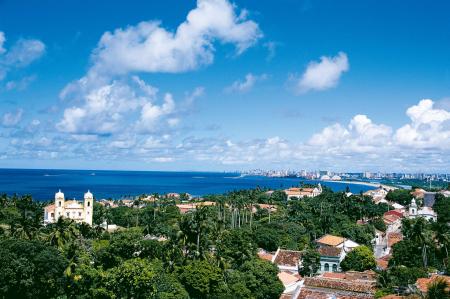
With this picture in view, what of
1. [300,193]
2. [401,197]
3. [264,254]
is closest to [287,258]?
[264,254]

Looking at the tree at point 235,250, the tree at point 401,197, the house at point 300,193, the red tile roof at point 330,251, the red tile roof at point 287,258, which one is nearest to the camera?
the tree at point 235,250

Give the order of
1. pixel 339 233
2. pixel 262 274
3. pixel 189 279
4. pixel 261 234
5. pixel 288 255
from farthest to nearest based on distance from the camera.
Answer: pixel 339 233, pixel 261 234, pixel 288 255, pixel 262 274, pixel 189 279

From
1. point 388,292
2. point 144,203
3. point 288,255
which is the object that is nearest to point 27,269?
point 388,292

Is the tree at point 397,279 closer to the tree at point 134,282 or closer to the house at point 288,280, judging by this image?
the house at point 288,280

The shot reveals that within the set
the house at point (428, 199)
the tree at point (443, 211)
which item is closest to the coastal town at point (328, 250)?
the tree at point (443, 211)

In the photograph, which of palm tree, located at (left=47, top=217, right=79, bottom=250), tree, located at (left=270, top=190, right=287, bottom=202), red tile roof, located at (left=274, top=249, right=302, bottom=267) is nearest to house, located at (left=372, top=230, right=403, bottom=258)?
red tile roof, located at (left=274, top=249, right=302, bottom=267)

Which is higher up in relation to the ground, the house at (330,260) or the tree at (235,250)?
the tree at (235,250)

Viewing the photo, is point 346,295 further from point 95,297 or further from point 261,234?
point 261,234
